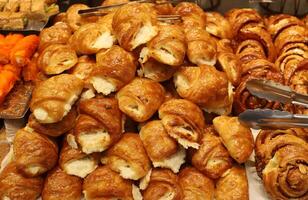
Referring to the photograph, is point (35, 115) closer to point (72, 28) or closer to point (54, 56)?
point (54, 56)

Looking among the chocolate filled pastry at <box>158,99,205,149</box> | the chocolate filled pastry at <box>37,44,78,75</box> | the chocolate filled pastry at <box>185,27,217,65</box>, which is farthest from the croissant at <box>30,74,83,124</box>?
the chocolate filled pastry at <box>185,27,217,65</box>

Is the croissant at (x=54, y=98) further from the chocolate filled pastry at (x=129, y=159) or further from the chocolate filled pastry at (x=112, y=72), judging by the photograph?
the chocolate filled pastry at (x=129, y=159)

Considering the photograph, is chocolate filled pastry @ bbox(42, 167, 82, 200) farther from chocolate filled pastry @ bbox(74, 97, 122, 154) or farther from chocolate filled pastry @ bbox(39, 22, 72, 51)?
chocolate filled pastry @ bbox(39, 22, 72, 51)

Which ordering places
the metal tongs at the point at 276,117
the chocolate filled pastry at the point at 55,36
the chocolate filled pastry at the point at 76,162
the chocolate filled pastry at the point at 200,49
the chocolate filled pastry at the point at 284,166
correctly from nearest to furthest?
the metal tongs at the point at 276,117
the chocolate filled pastry at the point at 284,166
the chocolate filled pastry at the point at 76,162
the chocolate filled pastry at the point at 200,49
the chocolate filled pastry at the point at 55,36

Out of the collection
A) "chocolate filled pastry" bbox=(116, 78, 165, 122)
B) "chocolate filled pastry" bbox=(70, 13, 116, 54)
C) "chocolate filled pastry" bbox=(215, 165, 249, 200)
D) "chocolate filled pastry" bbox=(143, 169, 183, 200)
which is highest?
"chocolate filled pastry" bbox=(70, 13, 116, 54)

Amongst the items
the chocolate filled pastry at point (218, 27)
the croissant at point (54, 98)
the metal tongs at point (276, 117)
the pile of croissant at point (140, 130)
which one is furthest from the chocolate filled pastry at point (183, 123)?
the chocolate filled pastry at point (218, 27)

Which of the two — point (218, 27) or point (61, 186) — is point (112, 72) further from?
point (218, 27)

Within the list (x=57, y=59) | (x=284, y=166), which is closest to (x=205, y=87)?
(x=284, y=166)
